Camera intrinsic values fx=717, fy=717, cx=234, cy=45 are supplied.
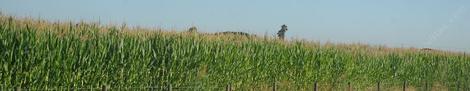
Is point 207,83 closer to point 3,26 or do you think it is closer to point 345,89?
point 3,26

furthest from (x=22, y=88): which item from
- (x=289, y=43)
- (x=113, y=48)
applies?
(x=289, y=43)

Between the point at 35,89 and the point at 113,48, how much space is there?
6.53ft

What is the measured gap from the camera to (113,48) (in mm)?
12867

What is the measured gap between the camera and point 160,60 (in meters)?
13.9

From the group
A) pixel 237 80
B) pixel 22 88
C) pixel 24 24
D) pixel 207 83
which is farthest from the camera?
pixel 237 80

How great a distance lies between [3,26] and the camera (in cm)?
1146

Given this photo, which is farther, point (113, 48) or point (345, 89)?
point (345, 89)

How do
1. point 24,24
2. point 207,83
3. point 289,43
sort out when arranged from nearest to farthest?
point 24,24 → point 207,83 → point 289,43

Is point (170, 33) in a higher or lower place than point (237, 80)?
higher

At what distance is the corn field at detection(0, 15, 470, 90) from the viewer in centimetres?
1132

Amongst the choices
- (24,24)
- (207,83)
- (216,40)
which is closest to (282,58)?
(216,40)

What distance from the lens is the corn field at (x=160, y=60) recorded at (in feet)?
37.1

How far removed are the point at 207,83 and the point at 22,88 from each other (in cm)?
459

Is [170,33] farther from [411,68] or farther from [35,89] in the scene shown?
[411,68]
